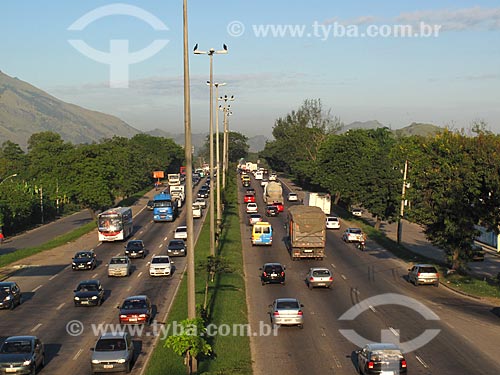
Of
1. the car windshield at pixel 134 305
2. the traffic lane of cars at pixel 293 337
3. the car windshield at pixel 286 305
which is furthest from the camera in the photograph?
the car windshield at pixel 134 305

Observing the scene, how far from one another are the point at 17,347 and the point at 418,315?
21849 millimetres

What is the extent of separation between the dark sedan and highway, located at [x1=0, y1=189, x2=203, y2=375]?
0.69m

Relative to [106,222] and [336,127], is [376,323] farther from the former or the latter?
[336,127]

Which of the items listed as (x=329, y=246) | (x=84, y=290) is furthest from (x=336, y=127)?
(x=84, y=290)

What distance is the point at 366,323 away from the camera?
3466 cm

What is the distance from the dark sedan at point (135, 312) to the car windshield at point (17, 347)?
326 inches

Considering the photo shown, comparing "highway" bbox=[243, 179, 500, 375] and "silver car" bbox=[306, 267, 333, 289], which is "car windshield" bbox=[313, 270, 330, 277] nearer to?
"silver car" bbox=[306, 267, 333, 289]

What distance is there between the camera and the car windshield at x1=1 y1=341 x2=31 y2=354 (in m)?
25.9

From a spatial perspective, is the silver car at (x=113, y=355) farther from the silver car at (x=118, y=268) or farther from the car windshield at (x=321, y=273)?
the silver car at (x=118, y=268)

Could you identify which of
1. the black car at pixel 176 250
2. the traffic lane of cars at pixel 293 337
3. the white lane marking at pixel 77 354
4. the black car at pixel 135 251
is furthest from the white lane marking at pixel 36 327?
the black car at pixel 176 250

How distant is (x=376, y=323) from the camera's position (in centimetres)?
3450
